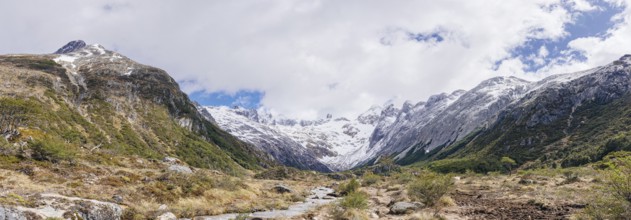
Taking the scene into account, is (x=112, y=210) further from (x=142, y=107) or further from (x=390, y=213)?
(x=142, y=107)

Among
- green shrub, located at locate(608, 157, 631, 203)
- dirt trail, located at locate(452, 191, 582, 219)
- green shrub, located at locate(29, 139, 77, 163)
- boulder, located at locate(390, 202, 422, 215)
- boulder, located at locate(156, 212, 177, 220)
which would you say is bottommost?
dirt trail, located at locate(452, 191, 582, 219)

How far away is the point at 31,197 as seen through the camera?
25672mm

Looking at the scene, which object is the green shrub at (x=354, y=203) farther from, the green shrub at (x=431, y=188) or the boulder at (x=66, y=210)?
the boulder at (x=66, y=210)

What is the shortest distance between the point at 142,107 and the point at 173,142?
102 ft

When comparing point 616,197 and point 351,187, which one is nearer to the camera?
point 616,197

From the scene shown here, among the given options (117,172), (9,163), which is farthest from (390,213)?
(9,163)

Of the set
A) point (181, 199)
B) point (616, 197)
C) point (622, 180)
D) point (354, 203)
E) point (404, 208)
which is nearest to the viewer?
point (622, 180)

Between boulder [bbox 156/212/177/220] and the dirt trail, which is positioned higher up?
boulder [bbox 156/212/177/220]

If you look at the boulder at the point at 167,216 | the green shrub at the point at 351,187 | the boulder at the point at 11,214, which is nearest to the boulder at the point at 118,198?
the boulder at the point at 167,216

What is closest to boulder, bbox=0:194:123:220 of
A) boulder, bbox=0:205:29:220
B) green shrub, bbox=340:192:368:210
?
boulder, bbox=0:205:29:220

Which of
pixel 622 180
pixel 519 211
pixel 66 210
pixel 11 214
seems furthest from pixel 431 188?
pixel 11 214

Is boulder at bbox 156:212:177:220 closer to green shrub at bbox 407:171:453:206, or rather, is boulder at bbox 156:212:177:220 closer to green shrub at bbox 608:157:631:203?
green shrub at bbox 407:171:453:206

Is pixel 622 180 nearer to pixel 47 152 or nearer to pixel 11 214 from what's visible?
pixel 11 214

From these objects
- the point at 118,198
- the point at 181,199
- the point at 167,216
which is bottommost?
the point at 167,216
